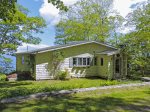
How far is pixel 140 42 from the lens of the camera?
2728cm

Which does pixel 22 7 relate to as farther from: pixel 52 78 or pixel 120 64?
pixel 120 64

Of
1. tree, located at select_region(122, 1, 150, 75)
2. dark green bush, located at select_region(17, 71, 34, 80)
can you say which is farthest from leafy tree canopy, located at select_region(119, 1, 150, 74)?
dark green bush, located at select_region(17, 71, 34, 80)

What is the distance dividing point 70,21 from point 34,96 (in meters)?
29.6

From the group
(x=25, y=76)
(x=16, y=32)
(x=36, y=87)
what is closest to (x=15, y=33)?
(x=16, y=32)

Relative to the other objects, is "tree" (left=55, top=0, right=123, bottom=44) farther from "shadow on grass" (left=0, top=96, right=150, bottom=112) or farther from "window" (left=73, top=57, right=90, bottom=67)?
"shadow on grass" (left=0, top=96, right=150, bottom=112)

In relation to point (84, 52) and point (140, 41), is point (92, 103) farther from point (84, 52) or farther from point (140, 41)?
point (140, 41)

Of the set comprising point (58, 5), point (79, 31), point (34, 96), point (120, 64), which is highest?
point (79, 31)

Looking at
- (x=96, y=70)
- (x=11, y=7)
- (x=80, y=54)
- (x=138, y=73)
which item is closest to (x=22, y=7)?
(x=80, y=54)

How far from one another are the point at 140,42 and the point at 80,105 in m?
18.5

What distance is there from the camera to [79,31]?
3944cm

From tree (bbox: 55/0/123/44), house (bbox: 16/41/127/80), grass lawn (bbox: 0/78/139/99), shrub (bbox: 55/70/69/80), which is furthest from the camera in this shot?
tree (bbox: 55/0/123/44)

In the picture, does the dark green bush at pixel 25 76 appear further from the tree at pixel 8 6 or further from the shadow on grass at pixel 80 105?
the shadow on grass at pixel 80 105

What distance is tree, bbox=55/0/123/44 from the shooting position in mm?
38812

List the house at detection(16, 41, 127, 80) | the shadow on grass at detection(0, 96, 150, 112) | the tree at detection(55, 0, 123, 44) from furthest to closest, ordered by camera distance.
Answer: the tree at detection(55, 0, 123, 44) → the house at detection(16, 41, 127, 80) → the shadow on grass at detection(0, 96, 150, 112)
